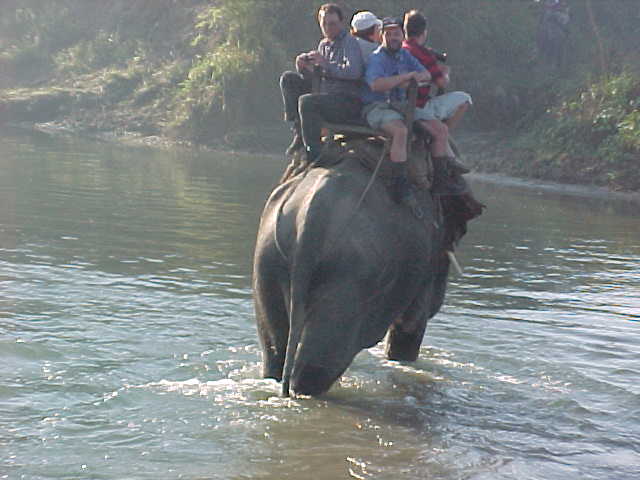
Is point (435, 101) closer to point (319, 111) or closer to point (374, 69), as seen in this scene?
point (374, 69)

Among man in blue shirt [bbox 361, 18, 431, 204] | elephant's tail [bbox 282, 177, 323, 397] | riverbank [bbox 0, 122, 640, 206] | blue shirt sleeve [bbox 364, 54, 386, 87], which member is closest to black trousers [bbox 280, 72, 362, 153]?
man in blue shirt [bbox 361, 18, 431, 204]

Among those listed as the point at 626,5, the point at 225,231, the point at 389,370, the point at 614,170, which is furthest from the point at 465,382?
the point at 626,5

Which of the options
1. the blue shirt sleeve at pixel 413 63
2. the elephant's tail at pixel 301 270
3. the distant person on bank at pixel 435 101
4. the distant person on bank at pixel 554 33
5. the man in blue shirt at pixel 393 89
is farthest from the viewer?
the distant person on bank at pixel 554 33

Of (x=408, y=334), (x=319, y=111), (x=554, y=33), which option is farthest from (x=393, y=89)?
(x=554, y=33)

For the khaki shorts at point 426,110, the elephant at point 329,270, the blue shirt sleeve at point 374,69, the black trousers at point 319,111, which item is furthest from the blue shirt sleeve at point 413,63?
the elephant at point 329,270

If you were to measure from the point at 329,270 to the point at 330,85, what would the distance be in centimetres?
176

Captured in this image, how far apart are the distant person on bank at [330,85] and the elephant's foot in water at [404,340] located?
169 centimetres

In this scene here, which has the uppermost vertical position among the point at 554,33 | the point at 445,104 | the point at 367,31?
the point at 554,33

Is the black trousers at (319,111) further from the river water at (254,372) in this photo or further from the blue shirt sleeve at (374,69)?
the river water at (254,372)

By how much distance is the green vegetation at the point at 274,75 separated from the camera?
26.1 metres

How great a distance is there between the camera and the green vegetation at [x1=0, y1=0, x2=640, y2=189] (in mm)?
26109

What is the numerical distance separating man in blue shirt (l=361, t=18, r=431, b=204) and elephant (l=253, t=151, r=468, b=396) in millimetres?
194

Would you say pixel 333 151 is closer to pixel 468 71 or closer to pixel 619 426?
pixel 619 426

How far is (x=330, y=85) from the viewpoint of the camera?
834cm
